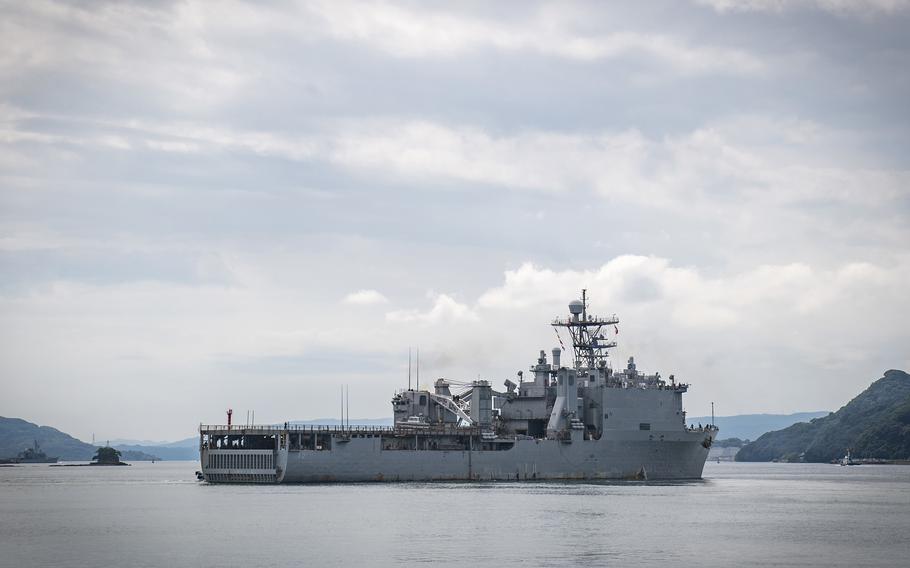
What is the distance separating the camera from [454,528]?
43.9 meters

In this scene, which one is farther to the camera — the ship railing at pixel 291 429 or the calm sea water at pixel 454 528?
the ship railing at pixel 291 429

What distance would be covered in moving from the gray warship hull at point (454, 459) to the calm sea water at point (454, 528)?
5.27 ft

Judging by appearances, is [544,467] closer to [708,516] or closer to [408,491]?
[408,491]

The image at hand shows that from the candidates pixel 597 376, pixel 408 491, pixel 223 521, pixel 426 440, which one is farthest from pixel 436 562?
pixel 597 376

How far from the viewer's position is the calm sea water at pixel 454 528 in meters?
36.5

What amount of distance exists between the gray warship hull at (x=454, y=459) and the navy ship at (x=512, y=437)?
7 cm

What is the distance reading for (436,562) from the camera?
115 feet

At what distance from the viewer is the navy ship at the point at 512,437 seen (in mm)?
67188

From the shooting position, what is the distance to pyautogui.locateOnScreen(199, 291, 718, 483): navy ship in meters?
67.2

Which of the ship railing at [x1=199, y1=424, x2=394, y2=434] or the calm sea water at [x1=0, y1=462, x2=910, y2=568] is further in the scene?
the ship railing at [x1=199, y1=424, x2=394, y2=434]

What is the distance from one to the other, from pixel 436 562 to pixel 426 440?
119 ft

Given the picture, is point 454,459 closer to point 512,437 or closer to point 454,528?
point 512,437

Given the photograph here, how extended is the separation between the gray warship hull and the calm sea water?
1608 millimetres

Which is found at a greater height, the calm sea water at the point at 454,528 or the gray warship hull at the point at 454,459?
the gray warship hull at the point at 454,459
